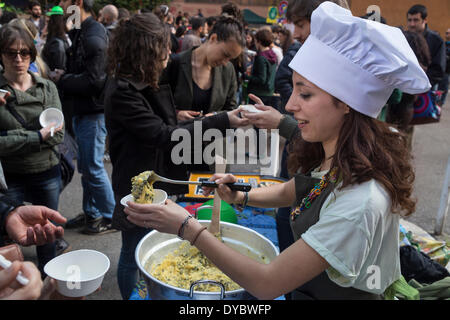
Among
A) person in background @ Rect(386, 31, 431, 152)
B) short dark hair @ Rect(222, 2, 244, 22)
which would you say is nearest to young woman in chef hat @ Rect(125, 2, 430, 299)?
short dark hair @ Rect(222, 2, 244, 22)

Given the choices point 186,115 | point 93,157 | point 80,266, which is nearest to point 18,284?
point 80,266

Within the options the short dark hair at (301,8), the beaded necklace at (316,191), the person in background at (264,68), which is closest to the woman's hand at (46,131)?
the short dark hair at (301,8)

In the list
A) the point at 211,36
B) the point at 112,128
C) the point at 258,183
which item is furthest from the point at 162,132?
the point at 211,36

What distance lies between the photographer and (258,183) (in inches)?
106

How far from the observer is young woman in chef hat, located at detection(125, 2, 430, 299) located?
109cm

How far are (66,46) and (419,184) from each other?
4604 millimetres

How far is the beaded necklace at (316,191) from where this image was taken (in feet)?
4.06

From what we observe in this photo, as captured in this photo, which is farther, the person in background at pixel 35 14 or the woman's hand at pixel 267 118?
the person in background at pixel 35 14

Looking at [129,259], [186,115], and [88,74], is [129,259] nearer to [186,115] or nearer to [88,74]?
[186,115]

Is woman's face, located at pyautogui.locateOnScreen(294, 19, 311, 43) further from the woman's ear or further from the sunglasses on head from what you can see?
the sunglasses on head

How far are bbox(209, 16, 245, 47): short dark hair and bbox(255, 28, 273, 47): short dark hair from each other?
3370mm

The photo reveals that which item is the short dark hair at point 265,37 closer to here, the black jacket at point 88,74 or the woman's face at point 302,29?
the black jacket at point 88,74

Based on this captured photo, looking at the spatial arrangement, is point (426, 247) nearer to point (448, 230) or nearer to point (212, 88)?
point (448, 230)

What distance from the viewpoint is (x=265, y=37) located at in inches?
241
